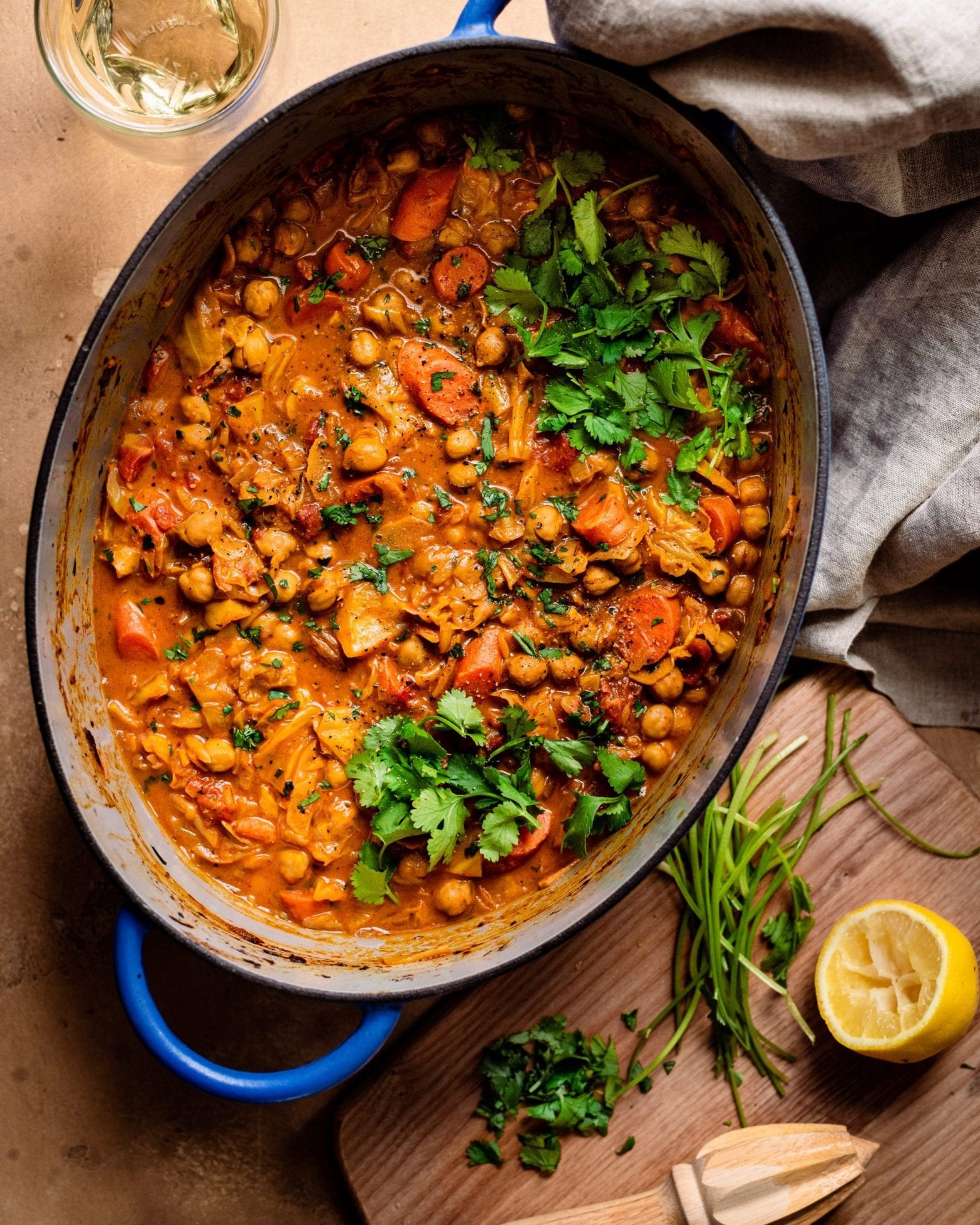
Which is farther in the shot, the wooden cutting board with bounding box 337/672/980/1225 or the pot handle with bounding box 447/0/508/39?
the wooden cutting board with bounding box 337/672/980/1225

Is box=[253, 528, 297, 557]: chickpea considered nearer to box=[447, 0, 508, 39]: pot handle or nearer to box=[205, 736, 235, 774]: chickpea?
box=[205, 736, 235, 774]: chickpea

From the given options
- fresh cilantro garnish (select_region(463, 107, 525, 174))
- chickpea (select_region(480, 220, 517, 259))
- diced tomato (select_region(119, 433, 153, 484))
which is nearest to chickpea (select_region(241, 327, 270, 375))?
diced tomato (select_region(119, 433, 153, 484))

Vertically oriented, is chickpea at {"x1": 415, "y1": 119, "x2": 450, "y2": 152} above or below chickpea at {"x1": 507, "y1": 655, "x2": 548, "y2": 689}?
above

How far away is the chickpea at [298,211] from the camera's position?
3.34 metres

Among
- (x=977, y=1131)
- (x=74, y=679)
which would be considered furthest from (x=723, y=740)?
(x=74, y=679)

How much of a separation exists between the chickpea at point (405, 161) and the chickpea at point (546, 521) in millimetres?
1107

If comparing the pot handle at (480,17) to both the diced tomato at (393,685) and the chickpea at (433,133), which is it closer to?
the chickpea at (433,133)

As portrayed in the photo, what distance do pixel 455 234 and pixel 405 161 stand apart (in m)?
0.29

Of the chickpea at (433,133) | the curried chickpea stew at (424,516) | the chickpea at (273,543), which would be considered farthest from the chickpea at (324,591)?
the chickpea at (433,133)

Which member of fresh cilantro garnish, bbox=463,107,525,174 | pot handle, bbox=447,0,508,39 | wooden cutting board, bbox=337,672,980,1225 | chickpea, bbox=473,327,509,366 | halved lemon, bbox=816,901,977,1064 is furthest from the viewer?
wooden cutting board, bbox=337,672,980,1225

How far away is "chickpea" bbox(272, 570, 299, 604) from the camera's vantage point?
322 cm

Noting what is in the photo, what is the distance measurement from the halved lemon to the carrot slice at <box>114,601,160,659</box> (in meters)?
2.25

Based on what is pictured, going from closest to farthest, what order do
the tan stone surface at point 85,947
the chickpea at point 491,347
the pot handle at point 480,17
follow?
the pot handle at point 480,17, the chickpea at point 491,347, the tan stone surface at point 85,947

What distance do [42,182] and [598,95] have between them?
184 cm
